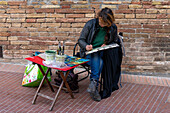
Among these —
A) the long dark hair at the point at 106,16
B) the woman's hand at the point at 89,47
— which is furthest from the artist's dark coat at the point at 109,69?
the long dark hair at the point at 106,16

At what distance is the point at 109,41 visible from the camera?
4.72 m

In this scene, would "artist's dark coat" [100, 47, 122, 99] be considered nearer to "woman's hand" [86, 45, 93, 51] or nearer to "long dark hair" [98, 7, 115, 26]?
"woman's hand" [86, 45, 93, 51]

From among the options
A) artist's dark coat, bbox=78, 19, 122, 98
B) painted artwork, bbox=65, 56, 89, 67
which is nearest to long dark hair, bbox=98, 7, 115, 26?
artist's dark coat, bbox=78, 19, 122, 98

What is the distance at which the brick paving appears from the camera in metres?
4.32

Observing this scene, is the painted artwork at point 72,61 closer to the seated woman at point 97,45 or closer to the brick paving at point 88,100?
the seated woman at point 97,45

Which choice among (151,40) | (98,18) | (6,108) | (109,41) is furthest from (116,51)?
(6,108)

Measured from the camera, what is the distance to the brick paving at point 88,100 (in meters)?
4.32

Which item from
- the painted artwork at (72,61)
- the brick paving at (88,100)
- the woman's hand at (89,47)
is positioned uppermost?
the woman's hand at (89,47)

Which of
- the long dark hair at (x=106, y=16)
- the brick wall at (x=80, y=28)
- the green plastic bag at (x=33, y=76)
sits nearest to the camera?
the long dark hair at (x=106, y=16)

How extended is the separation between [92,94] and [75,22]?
2.26 m

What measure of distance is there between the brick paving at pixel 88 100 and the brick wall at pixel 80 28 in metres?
0.89

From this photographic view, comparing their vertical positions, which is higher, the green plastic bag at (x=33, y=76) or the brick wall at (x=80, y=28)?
the brick wall at (x=80, y=28)

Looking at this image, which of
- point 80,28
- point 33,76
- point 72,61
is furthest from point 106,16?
point 80,28

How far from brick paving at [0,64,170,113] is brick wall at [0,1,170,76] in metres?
0.89
